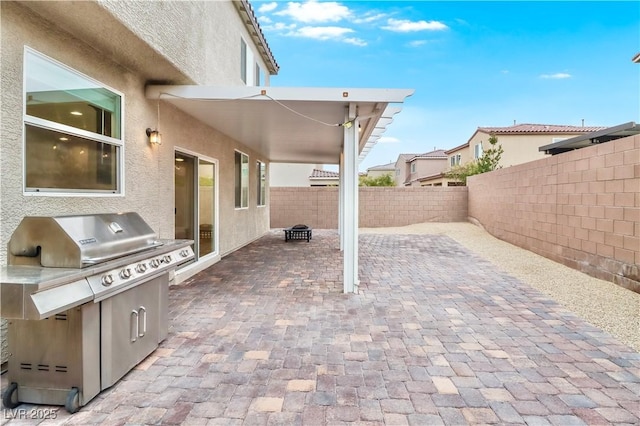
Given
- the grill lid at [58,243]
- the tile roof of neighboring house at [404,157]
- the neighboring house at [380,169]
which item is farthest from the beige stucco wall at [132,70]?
the neighboring house at [380,169]

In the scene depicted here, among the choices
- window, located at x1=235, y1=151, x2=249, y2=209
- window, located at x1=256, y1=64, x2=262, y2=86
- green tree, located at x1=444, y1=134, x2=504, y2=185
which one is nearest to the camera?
window, located at x1=235, y1=151, x2=249, y2=209

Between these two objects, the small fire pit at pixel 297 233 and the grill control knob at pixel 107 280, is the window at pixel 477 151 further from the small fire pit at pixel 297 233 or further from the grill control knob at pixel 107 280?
the grill control knob at pixel 107 280

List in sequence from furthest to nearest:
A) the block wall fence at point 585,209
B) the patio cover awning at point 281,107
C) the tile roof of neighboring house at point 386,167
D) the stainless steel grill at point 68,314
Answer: the tile roof of neighboring house at point 386,167, the block wall fence at point 585,209, the patio cover awning at point 281,107, the stainless steel grill at point 68,314

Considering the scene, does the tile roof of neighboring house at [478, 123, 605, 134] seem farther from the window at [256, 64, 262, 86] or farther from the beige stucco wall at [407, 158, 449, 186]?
the window at [256, 64, 262, 86]

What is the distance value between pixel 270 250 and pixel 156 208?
474 cm

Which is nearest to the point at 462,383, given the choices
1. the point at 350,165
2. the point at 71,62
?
the point at 350,165

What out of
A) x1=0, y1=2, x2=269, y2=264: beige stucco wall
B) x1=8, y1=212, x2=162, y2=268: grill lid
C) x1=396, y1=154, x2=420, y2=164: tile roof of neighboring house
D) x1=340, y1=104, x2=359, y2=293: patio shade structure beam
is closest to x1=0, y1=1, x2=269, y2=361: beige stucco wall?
x1=0, y1=2, x2=269, y2=264: beige stucco wall

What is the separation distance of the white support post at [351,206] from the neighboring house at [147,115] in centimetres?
2

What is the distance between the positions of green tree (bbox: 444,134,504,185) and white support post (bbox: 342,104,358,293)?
15.8m

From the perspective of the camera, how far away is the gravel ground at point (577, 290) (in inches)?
171

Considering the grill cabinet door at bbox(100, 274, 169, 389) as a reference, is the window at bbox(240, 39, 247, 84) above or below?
above

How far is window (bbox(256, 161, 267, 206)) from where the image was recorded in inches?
513

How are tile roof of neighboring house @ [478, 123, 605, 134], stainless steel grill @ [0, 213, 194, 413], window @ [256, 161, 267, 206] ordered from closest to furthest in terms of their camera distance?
stainless steel grill @ [0, 213, 194, 413] → window @ [256, 161, 267, 206] → tile roof of neighboring house @ [478, 123, 605, 134]

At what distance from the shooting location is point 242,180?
420 inches
